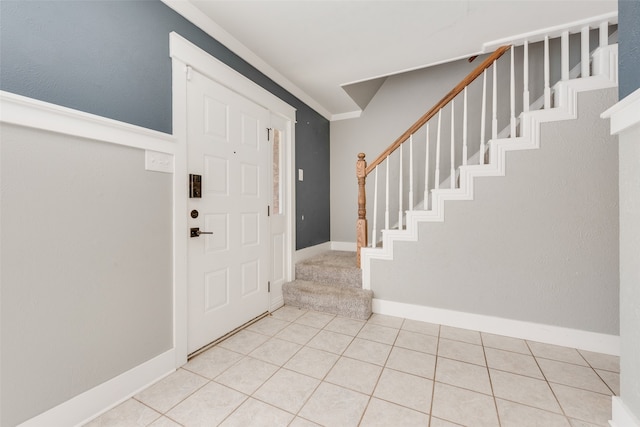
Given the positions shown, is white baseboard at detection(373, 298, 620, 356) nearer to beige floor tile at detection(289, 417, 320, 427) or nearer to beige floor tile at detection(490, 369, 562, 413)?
beige floor tile at detection(490, 369, 562, 413)

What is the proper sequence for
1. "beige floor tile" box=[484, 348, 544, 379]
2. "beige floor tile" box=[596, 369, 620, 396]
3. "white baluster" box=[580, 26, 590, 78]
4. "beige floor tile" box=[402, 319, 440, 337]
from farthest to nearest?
1. "beige floor tile" box=[402, 319, 440, 337]
2. "white baluster" box=[580, 26, 590, 78]
3. "beige floor tile" box=[484, 348, 544, 379]
4. "beige floor tile" box=[596, 369, 620, 396]

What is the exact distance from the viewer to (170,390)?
1.65 meters

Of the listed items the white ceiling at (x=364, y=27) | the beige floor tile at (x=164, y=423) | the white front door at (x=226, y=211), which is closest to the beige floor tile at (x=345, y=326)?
the white front door at (x=226, y=211)

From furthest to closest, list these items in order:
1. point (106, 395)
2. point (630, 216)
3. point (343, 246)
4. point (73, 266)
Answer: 1. point (343, 246)
2. point (106, 395)
3. point (73, 266)
4. point (630, 216)

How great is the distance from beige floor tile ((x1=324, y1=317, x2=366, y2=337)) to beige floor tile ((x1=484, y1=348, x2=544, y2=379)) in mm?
1058

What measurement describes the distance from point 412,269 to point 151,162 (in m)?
2.49

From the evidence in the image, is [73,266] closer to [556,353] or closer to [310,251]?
[310,251]

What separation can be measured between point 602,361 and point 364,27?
3235 millimetres

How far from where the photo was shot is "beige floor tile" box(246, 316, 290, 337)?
244cm

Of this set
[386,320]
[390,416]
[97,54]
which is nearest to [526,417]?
[390,416]

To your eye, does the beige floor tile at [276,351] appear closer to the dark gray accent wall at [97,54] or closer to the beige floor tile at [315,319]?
the beige floor tile at [315,319]

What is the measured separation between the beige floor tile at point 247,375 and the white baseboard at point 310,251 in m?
1.47

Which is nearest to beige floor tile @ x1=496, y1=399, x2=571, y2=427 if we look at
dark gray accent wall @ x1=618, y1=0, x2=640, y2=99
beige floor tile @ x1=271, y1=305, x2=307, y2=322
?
dark gray accent wall @ x1=618, y1=0, x2=640, y2=99

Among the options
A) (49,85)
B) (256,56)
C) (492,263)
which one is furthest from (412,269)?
(49,85)
